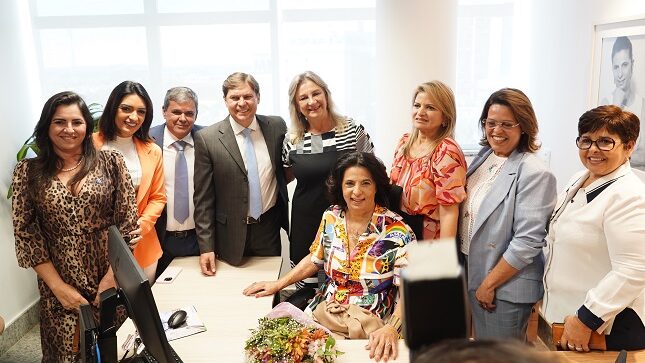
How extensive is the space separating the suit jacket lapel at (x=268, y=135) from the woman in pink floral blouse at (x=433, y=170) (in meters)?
0.73

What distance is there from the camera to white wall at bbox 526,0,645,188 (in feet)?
10.4

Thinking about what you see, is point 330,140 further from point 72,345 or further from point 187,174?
point 72,345

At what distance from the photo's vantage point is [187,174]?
114 inches

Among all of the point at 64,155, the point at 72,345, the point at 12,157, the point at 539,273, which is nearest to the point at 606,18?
the point at 539,273

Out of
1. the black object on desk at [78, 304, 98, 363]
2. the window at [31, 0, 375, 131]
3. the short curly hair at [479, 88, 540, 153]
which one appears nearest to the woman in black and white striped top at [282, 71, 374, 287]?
the short curly hair at [479, 88, 540, 153]

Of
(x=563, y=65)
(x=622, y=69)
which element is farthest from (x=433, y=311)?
(x=563, y=65)

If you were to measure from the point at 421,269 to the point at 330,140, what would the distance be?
2.27 meters

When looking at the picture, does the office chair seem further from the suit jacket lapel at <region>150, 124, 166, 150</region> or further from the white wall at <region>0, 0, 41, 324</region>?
the white wall at <region>0, 0, 41, 324</region>

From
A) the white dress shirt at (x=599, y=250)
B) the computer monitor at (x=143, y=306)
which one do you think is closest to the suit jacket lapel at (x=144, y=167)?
the computer monitor at (x=143, y=306)

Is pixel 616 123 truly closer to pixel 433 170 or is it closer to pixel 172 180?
pixel 433 170

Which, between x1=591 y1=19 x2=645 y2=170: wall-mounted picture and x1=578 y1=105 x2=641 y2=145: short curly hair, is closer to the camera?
x1=578 y1=105 x2=641 y2=145: short curly hair

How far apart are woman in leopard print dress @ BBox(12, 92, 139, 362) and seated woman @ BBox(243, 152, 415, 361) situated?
739 millimetres

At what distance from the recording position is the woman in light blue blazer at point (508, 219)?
2150mm

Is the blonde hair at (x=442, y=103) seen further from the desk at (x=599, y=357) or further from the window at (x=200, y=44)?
the window at (x=200, y=44)
